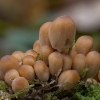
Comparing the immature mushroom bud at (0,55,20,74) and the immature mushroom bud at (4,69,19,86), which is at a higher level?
the immature mushroom bud at (0,55,20,74)

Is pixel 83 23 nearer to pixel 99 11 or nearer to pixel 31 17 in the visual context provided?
pixel 99 11

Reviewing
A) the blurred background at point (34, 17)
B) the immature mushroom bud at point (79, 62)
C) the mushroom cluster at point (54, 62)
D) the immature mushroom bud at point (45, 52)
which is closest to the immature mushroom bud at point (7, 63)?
the mushroom cluster at point (54, 62)

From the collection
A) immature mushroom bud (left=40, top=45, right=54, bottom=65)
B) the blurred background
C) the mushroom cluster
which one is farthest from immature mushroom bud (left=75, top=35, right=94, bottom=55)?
the blurred background

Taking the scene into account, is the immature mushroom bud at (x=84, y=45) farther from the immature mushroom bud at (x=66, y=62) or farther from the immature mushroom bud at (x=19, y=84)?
the immature mushroom bud at (x=19, y=84)

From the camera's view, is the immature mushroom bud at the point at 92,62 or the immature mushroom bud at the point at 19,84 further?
the immature mushroom bud at the point at 92,62

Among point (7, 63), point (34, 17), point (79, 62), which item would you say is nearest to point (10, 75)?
point (7, 63)

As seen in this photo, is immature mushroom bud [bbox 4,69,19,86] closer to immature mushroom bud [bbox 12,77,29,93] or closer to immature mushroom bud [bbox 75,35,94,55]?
immature mushroom bud [bbox 12,77,29,93]

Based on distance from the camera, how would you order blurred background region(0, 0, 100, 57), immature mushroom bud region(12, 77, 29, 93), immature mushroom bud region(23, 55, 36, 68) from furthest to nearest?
blurred background region(0, 0, 100, 57)
immature mushroom bud region(23, 55, 36, 68)
immature mushroom bud region(12, 77, 29, 93)
